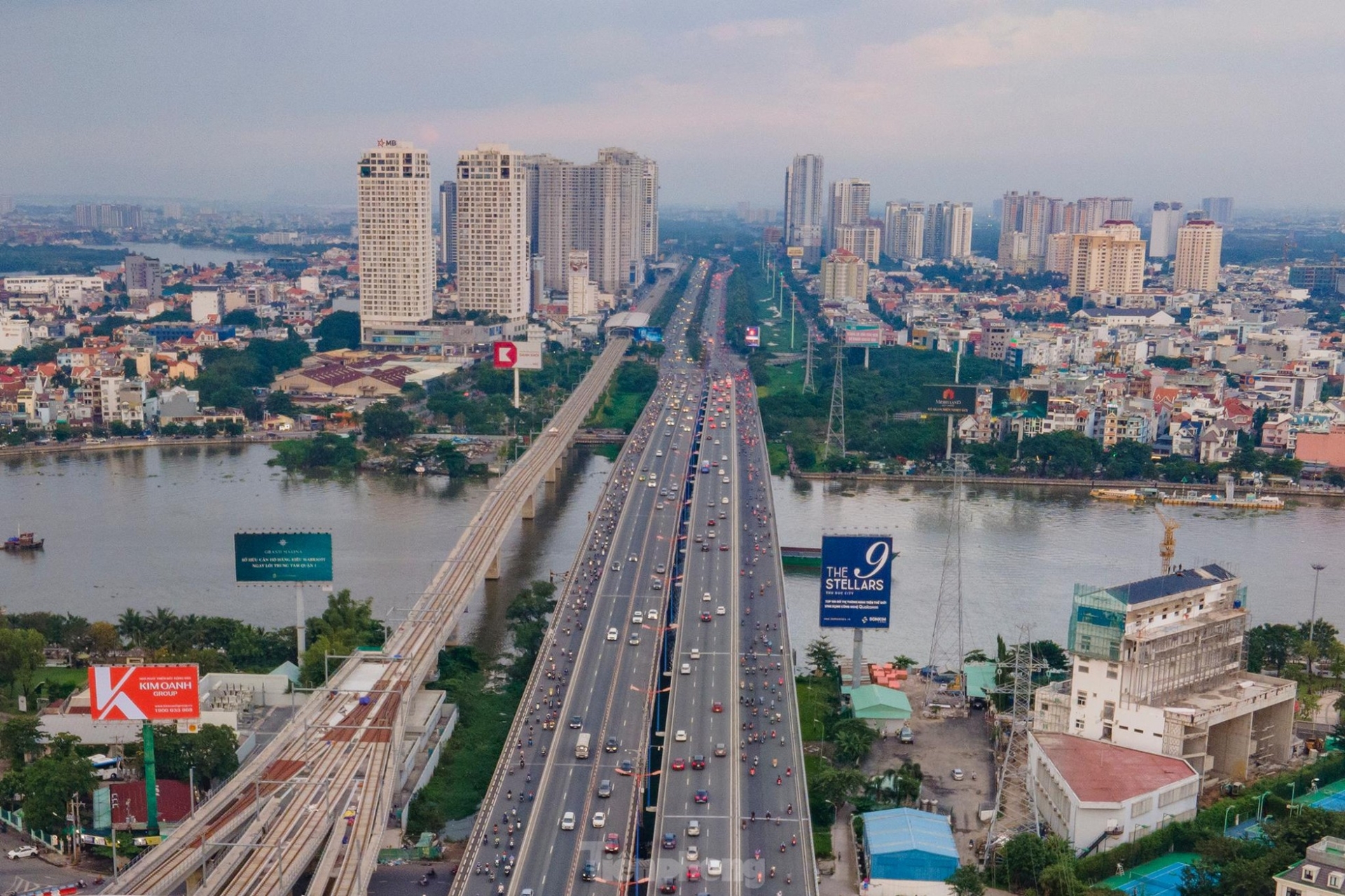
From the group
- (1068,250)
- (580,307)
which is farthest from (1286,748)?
(1068,250)

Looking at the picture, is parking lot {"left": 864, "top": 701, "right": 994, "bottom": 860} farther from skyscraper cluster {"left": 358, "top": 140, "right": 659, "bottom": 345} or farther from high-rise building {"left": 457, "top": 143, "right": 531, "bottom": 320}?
high-rise building {"left": 457, "top": 143, "right": 531, "bottom": 320}

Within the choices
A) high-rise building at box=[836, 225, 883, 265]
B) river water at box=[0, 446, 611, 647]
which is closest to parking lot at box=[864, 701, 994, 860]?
river water at box=[0, 446, 611, 647]

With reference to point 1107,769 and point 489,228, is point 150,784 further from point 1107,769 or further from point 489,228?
point 489,228

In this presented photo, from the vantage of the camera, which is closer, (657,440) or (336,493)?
(336,493)

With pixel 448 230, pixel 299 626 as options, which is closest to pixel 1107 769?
pixel 299 626

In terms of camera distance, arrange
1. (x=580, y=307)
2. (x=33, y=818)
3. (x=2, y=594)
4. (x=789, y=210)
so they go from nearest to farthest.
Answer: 1. (x=33, y=818)
2. (x=2, y=594)
3. (x=580, y=307)
4. (x=789, y=210)

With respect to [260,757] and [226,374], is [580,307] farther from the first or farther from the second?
[260,757]
